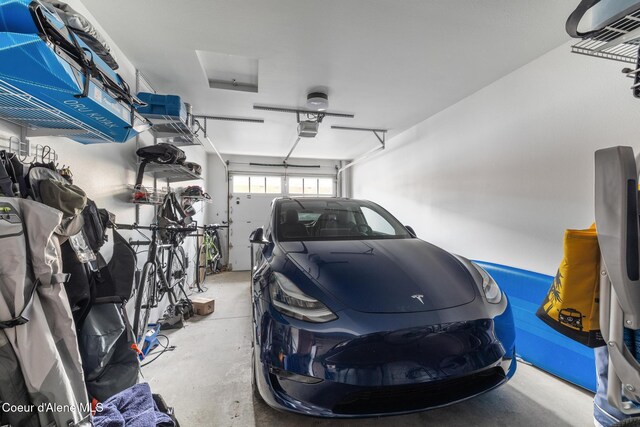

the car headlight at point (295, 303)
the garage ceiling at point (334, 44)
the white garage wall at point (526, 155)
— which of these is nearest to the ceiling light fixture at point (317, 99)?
the garage ceiling at point (334, 44)

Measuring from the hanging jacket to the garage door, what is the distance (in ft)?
17.7

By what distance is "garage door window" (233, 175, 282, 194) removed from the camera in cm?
672

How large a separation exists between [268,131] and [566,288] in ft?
14.3

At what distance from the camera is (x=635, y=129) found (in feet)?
5.49

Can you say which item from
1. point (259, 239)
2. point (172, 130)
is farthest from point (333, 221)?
point (172, 130)

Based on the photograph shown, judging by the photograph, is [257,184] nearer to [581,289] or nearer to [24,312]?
[24,312]

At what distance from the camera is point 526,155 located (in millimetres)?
2400

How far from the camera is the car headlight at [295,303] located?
1221 mm

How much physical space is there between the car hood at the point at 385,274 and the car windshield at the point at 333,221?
188mm

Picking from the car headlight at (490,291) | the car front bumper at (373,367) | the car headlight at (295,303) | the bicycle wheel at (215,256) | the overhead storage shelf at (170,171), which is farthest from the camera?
the bicycle wheel at (215,256)

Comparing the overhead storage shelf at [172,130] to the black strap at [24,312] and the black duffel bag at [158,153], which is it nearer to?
the black duffel bag at [158,153]

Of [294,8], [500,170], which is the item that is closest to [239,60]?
[294,8]

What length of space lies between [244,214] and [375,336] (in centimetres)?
595

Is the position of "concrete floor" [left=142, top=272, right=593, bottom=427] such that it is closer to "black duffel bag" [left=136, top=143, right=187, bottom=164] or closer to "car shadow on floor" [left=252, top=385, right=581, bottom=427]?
"car shadow on floor" [left=252, top=385, right=581, bottom=427]
